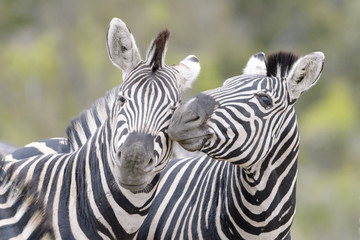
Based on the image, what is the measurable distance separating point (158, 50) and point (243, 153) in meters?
1.14

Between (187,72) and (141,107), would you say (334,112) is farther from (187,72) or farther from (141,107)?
(141,107)

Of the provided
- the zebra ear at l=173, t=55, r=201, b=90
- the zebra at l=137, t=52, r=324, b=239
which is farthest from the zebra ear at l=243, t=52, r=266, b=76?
the zebra ear at l=173, t=55, r=201, b=90

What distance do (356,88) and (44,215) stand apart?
76.3ft

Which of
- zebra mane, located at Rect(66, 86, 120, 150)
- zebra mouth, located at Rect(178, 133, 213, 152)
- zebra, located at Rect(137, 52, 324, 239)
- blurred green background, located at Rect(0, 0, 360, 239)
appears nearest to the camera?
zebra mouth, located at Rect(178, 133, 213, 152)

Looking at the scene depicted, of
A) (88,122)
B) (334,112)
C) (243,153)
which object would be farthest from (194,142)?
(334,112)

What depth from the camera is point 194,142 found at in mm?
5906

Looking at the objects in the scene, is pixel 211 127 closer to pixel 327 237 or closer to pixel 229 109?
pixel 229 109

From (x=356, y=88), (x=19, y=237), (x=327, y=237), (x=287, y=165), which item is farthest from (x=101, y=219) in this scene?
(x=356, y=88)

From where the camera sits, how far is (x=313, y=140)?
24516 millimetres

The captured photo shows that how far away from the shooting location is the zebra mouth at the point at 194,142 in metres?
5.89

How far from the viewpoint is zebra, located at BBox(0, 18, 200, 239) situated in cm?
577

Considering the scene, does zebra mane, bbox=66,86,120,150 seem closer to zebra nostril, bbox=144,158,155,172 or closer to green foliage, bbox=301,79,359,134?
zebra nostril, bbox=144,158,155,172

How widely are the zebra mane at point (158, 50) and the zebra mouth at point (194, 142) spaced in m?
0.70

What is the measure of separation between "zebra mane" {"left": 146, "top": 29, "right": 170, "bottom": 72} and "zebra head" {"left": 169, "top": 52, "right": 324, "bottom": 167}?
46cm
